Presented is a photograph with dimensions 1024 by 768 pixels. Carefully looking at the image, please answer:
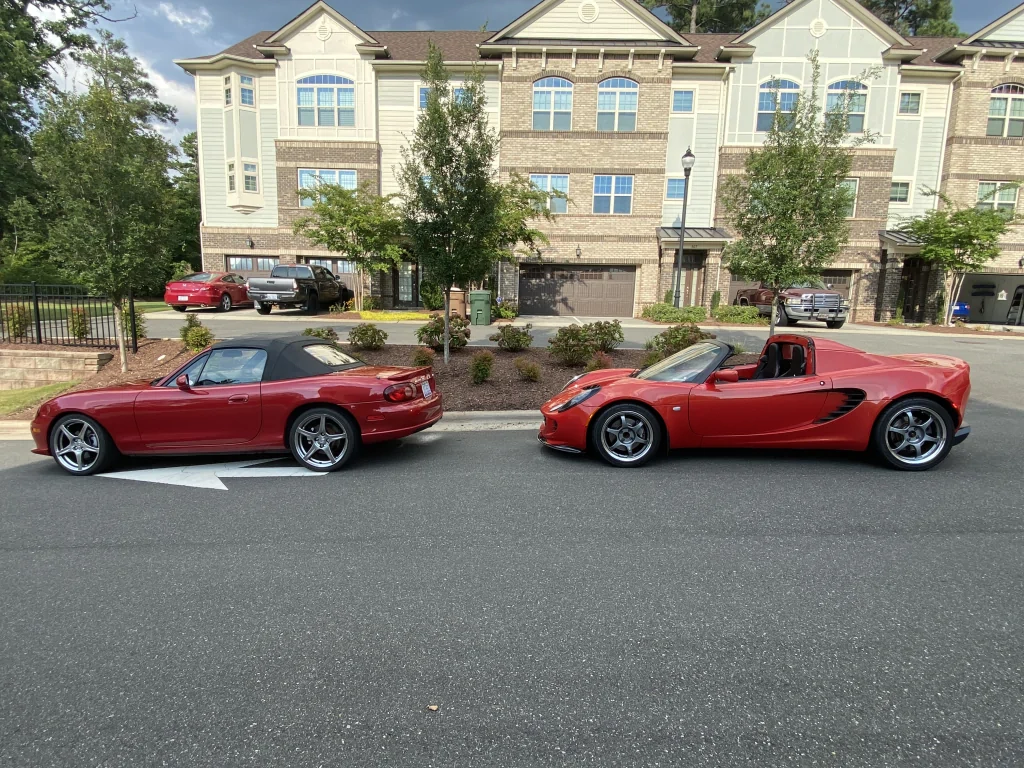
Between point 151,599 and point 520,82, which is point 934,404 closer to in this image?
point 151,599

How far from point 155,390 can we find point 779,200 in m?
9.78

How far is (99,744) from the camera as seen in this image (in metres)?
2.16

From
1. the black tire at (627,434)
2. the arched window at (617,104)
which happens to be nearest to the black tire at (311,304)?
the arched window at (617,104)

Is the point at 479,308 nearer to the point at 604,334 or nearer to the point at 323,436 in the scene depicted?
the point at 604,334

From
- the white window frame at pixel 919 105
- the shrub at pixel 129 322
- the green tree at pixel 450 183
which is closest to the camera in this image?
the green tree at pixel 450 183

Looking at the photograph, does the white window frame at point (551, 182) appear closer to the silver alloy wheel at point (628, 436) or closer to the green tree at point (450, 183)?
the green tree at point (450, 183)

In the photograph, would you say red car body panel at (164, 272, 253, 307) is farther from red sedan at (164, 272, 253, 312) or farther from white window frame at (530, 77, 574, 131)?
white window frame at (530, 77, 574, 131)

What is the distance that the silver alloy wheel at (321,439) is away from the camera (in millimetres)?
5719

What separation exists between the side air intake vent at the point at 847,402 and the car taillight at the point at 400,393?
4166 millimetres

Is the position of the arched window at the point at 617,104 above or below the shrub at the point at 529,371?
above

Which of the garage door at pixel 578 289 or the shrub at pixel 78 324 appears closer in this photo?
the shrub at pixel 78 324

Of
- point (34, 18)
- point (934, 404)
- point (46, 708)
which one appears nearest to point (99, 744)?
point (46, 708)

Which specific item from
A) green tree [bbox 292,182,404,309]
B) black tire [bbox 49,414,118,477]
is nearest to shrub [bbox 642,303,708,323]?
green tree [bbox 292,182,404,309]

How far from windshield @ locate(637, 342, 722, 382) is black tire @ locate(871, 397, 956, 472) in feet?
5.40
